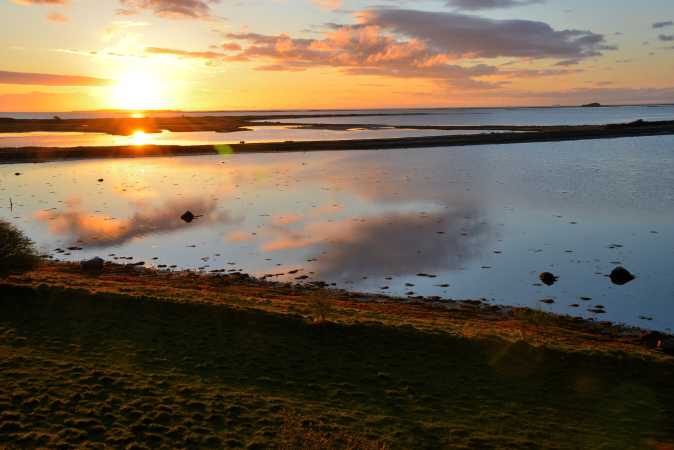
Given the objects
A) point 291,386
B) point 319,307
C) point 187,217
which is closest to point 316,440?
point 291,386

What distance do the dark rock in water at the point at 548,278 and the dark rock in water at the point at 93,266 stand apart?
83.0ft

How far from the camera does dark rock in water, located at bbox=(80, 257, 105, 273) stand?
102 ft

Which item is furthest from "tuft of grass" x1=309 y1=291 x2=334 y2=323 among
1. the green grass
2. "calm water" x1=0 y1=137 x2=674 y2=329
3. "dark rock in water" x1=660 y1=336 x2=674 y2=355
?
"dark rock in water" x1=660 y1=336 x2=674 y2=355

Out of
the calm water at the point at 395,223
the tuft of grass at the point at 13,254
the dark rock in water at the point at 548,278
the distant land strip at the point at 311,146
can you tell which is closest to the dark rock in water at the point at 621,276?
the calm water at the point at 395,223

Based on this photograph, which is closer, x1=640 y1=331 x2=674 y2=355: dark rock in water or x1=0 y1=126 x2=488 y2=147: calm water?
x1=640 y1=331 x2=674 y2=355: dark rock in water

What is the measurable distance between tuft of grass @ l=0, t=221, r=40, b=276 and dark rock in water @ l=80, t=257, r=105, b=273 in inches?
139

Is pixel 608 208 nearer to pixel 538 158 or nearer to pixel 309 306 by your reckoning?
pixel 309 306

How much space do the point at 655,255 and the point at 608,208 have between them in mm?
16060

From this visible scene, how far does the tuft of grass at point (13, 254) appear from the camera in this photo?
26469mm

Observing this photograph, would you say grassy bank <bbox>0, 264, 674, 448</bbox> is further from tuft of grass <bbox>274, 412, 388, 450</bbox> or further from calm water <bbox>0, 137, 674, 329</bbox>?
calm water <bbox>0, 137, 674, 329</bbox>

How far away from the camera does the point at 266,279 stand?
3033cm

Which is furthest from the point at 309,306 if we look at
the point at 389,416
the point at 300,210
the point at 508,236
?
the point at 300,210

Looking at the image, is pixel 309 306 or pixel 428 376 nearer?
pixel 428 376

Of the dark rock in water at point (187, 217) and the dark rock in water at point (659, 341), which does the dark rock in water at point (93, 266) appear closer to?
the dark rock in water at point (187, 217)
